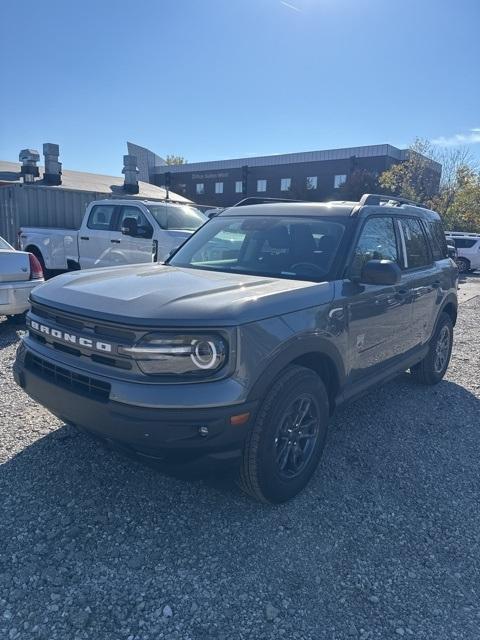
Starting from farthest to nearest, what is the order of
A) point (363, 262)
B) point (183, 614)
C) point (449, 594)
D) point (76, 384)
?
point (363, 262)
point (76, 384)
point (449, 594)
point (183, 614)

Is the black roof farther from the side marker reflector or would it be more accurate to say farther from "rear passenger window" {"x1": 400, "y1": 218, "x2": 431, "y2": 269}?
the side marker reflector

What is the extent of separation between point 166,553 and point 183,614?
16.3 inches

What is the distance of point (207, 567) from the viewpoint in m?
2.43

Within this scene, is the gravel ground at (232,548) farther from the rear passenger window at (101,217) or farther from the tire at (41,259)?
the tire at (41,259)

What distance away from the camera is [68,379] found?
8.97 feet

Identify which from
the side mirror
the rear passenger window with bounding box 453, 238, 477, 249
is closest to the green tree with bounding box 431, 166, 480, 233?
the rear passenger window with bounding box 453, 238, 477, 249

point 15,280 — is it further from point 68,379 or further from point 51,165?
point 51,165

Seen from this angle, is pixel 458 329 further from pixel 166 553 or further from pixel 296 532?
pixel 166 553

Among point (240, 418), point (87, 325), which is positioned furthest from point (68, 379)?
point (240, 418)

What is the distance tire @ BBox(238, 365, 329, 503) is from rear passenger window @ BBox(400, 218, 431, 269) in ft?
6.49

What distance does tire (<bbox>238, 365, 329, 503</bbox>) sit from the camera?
2633mm

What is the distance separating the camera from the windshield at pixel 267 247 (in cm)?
346

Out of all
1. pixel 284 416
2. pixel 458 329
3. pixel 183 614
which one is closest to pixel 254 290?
pixel 284 416

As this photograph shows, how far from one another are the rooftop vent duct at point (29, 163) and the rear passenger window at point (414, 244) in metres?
13.1
